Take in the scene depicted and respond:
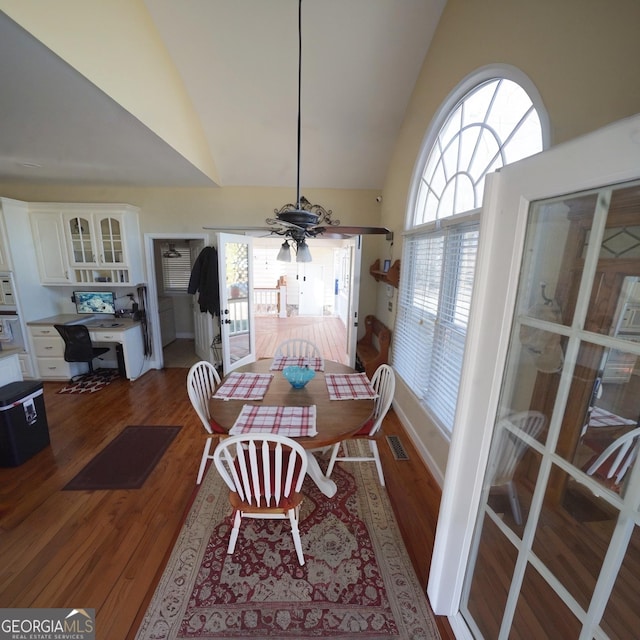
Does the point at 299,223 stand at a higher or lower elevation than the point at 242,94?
lower

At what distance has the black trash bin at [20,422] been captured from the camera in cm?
214

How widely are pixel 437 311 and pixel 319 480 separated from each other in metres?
1.55

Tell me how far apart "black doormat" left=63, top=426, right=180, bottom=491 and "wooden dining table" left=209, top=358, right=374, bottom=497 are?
3.36ft

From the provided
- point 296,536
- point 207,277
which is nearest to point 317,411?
point 296,536

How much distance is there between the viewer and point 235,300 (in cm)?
380

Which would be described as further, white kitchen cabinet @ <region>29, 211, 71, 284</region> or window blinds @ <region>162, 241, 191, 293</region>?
window blinds @ <region>162, 241, 191, 293</region>

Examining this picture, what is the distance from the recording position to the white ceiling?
5.92 feet

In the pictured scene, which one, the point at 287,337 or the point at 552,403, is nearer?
the point at 552,403

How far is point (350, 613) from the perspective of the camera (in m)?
1.33

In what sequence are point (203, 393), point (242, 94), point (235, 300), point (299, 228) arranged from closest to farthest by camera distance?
point (299, 228), point (203, 393), point (242, 94), point (235, 300)

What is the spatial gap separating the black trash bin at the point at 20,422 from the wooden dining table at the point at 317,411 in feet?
5.48

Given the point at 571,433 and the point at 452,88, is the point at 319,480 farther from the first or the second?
the point at 452,88

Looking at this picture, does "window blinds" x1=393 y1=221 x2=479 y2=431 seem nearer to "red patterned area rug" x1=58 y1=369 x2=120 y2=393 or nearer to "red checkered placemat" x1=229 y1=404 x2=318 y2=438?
"red checkered placemat" x1=229 y1=404 x2=318 y2=438

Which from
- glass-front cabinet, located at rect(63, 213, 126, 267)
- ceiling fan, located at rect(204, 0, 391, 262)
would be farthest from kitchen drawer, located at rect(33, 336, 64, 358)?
ceiling fan, located at rect(204, 0, 391, 262)
